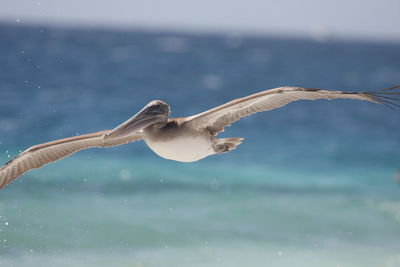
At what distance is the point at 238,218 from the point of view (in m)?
13.6

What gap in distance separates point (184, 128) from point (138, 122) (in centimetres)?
47

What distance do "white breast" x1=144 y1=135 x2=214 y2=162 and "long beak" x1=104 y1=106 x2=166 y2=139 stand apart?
0.20m

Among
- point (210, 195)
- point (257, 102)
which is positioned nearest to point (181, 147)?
point (257, 102)

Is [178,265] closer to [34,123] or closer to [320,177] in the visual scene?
[320,177]

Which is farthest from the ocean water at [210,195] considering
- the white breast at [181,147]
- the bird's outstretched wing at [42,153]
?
the white breast at [181,147]

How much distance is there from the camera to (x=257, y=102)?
653 centimetres

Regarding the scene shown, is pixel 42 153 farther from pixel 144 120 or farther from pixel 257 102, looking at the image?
pixel 257 102

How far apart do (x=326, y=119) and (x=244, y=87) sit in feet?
38.7

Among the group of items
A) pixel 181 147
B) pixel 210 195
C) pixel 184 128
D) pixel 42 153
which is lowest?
pixel 210 195

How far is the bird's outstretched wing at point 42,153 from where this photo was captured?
663cm

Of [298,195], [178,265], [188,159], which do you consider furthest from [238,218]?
[188,159]

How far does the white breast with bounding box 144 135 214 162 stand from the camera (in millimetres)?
6250

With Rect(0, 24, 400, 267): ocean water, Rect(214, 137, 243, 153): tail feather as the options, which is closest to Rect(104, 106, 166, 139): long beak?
Rect(214, 137, 243, 153): tail feather

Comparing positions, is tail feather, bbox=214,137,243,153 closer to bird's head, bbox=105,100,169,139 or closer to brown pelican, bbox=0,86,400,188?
brown pelican, bbox=0,86,400,188
